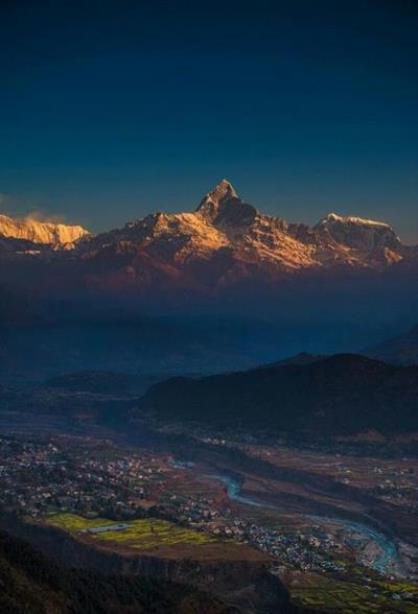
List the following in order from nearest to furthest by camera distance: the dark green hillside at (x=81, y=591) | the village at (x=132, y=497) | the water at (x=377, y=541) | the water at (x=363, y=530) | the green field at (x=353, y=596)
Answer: the dark green hillside at (x=81, y=591), the green field at (x=353, y=596), the water at (x=377, y=541), the water at (x=363, y=530), the village at (x=132, y=497)

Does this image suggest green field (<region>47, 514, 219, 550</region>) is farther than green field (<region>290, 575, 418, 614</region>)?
Yes

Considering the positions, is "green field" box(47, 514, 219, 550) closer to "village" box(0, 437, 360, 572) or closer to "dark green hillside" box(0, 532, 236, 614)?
"village" box(0, 437, 360, 572)

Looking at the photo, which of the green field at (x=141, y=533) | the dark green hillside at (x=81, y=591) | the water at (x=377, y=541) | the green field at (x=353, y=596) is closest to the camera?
the dark green hillside at (x=81, y=591)

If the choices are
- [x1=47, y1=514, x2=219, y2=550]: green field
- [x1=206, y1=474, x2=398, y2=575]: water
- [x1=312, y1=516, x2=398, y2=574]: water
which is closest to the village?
[x1=47, y1=514, x2=219, y2=550]: green field

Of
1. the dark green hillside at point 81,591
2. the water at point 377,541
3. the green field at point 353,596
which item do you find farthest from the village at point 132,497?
the dark green hillside at point 81,591

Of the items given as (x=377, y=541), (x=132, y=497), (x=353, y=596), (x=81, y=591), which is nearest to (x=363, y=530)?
(x=377, y=541)

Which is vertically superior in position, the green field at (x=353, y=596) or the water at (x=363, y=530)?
the water at (x=363, y=530)

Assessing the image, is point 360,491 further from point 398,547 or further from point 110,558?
point 110,558

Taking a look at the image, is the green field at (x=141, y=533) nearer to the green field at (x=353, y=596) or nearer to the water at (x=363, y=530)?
the green field at (x=353, y=596)

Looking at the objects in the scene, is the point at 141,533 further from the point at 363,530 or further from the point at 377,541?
the point at 363,530
